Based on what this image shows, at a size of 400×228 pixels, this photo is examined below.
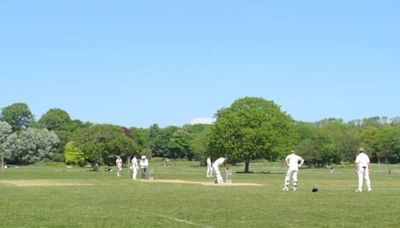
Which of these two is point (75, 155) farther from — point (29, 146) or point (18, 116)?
point (18, 116)

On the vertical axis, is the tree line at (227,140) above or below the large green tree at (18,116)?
below

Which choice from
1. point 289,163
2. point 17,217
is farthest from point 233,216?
point 289,163

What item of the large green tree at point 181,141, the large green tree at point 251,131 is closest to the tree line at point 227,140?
the large green tree at point 251,131

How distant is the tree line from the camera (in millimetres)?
82562

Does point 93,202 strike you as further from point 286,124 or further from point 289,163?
point 286,124

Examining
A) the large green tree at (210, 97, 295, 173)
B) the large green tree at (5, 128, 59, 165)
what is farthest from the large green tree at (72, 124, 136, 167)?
the large green tree at (5, 128, 59, 165)

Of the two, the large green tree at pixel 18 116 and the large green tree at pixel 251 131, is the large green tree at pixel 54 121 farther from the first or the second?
the large green tree at pixel 251 131

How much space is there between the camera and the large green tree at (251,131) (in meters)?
81.7

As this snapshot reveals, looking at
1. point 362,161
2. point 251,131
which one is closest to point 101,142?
point 251,131

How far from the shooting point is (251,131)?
8156 centimetres

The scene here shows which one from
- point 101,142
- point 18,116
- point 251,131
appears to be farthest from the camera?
point 18,116

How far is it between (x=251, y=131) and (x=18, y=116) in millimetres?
96359

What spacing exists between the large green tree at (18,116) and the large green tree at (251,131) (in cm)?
8736

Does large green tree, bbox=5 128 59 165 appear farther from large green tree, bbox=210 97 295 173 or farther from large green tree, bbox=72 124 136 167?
large green tree, bbox=210 97 295 173
